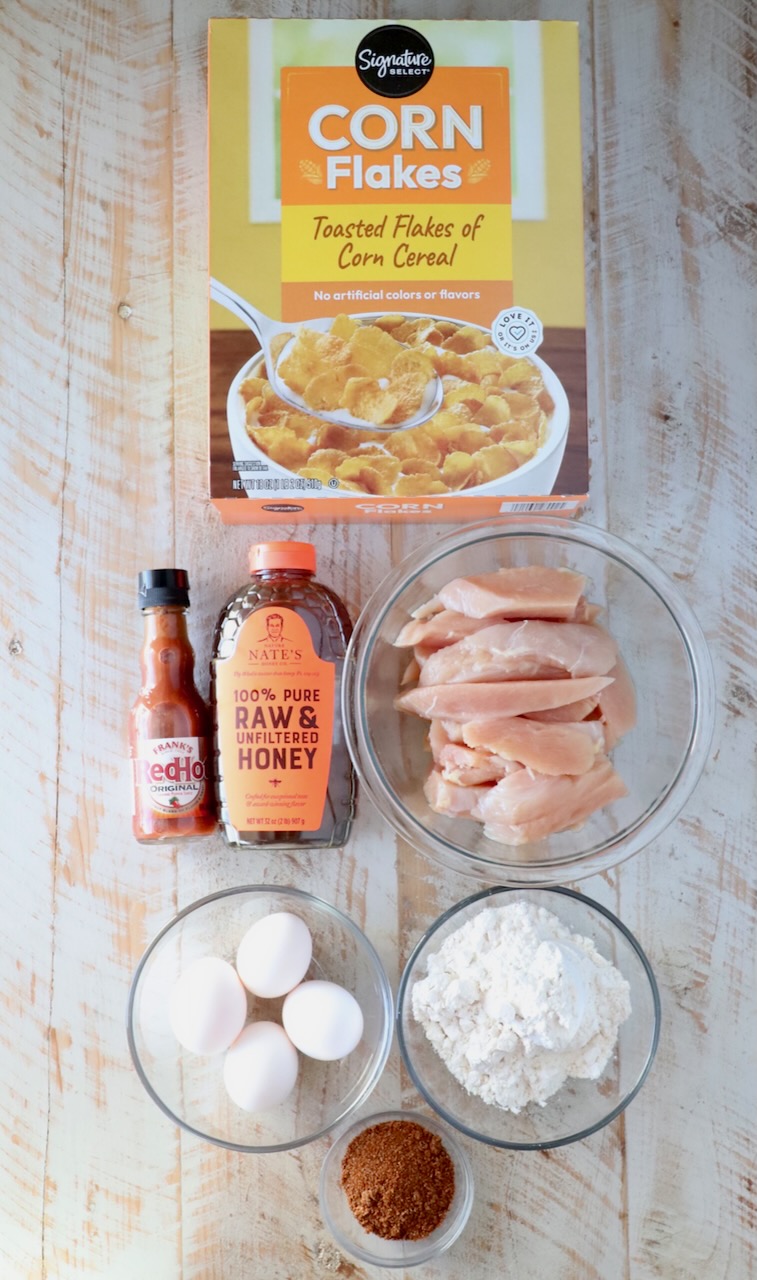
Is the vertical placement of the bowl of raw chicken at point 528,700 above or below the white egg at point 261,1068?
above

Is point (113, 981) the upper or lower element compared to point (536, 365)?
lower

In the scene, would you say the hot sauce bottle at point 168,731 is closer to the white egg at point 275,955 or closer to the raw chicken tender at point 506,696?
the white egg at point 275,955

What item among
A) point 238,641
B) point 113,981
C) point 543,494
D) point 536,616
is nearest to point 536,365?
point 543,494

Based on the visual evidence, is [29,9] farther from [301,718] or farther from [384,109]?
[301,718]

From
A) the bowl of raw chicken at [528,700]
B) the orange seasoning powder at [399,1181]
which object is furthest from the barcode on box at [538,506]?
the orange seasoning powder at [399,1181]

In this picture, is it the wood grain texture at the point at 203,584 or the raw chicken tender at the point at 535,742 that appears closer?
the raw chicken tender at the point at 535,742
